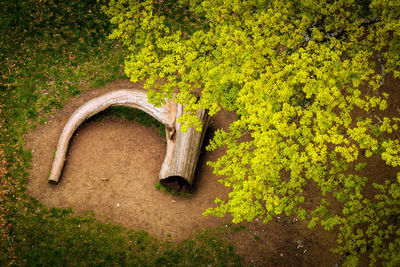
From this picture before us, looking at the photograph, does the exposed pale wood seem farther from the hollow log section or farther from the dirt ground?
the dirt ground

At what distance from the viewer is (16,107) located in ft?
35.0

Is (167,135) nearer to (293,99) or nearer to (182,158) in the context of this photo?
(182,158)

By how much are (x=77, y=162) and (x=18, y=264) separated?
3.61 meters

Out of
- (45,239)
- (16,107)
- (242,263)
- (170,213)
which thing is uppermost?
(16,107)

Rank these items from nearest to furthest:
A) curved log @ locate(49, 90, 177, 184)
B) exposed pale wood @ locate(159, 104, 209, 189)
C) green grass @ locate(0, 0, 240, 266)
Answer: green grass @ locate(0, 0, 240, 266), exposed pale wood @ locate(159, 104, 209, 189), curved log @ locate(49, 90, 177, 184)

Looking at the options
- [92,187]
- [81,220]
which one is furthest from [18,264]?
[92,187]

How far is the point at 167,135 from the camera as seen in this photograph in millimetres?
9977

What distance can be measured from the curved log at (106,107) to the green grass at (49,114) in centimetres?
79

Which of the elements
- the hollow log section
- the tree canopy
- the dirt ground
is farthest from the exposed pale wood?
the tree canopy

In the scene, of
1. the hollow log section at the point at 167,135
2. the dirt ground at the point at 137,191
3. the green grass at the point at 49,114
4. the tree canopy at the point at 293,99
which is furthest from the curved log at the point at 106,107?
the tree canopy at the point at 293,99

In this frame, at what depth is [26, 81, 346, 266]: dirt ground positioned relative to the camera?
29.6ft

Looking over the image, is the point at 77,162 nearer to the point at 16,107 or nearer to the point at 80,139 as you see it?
the point at 80,139

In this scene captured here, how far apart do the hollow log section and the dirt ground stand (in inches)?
16.5

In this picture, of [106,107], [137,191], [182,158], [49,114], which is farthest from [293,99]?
[49,114]
